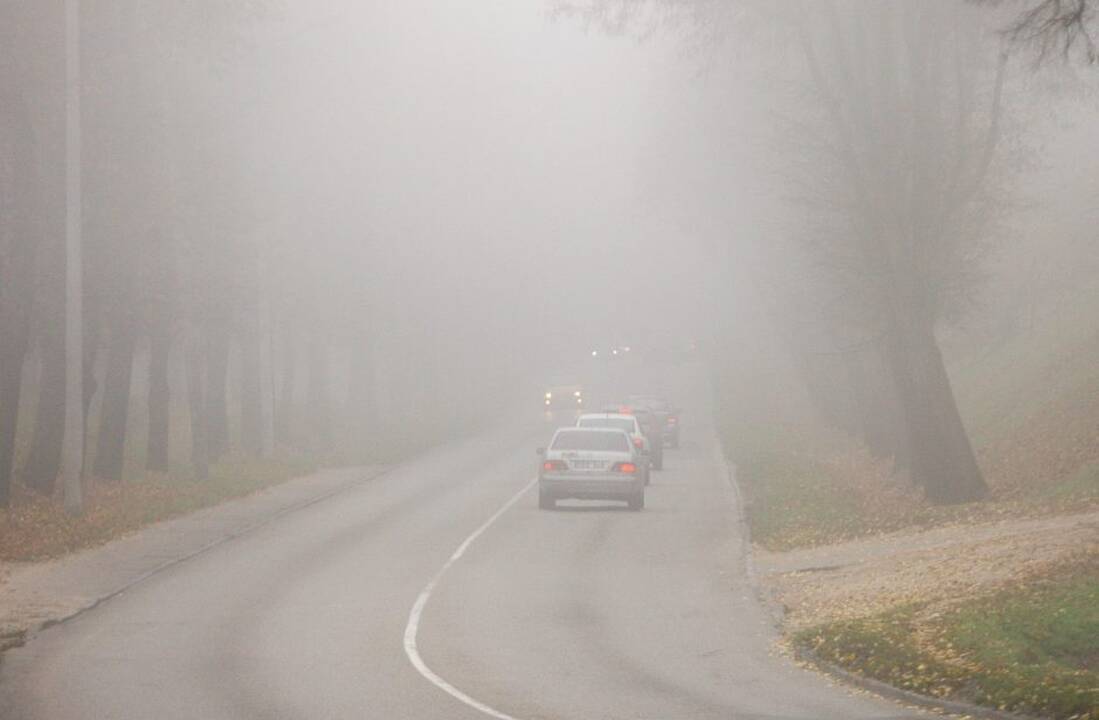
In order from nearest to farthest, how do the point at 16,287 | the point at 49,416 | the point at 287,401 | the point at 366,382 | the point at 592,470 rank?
the point at 16,287 → the point at 49,416 → the point at 592,470 → the point at 287,401 → the point at 366,382

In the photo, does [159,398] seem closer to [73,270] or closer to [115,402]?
[115,402]

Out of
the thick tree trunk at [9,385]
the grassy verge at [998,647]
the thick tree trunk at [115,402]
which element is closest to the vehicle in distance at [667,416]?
the thick tree trunk at [115,402]

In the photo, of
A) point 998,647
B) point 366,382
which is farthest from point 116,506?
point 366,382

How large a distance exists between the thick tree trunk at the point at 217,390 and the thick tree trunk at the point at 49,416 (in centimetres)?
1034

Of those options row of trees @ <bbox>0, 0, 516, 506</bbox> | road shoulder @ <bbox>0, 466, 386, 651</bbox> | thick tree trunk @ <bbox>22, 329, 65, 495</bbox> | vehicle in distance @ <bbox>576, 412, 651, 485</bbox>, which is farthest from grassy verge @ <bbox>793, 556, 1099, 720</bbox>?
vehicle in distance @ <bbox>576, 412, 651, 485</bbox>

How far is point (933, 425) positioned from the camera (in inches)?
1168

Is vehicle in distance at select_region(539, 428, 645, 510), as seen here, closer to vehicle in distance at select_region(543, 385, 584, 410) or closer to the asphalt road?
the asphalt road

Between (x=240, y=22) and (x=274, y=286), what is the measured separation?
20373 mm

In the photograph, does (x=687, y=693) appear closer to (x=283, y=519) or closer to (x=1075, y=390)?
(x=283, y=519)

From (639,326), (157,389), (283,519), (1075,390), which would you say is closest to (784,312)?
(1075,390)

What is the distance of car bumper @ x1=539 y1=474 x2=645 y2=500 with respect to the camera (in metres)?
33.2

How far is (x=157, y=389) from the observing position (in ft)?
132

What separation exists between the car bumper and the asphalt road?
2.00 m

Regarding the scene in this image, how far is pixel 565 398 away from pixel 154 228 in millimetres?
57939
